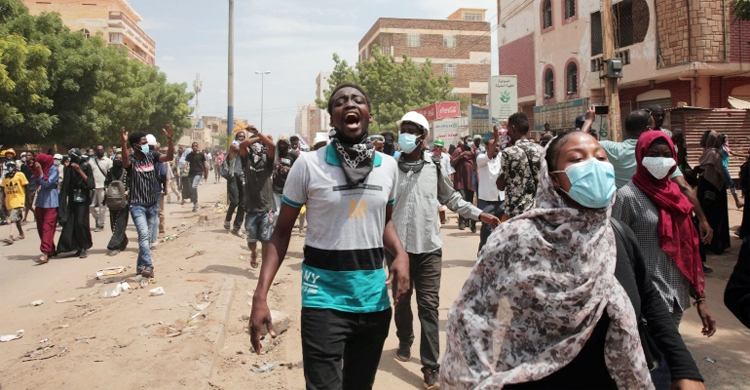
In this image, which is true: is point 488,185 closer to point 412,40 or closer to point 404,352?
point 404,352

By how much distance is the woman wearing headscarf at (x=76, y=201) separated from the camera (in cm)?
1028

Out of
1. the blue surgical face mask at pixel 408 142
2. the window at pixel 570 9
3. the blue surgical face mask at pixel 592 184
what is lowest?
the blue surgical face mask at pixel 592 184

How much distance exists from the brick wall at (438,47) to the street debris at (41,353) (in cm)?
5888

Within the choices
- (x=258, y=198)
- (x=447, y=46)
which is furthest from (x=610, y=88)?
(x=447, y=46)

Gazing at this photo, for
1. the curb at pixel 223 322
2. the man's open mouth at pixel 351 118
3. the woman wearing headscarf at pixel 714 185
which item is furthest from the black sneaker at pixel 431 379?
the woman wearing headscarf at pixel 714 185

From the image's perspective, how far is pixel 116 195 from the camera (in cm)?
913

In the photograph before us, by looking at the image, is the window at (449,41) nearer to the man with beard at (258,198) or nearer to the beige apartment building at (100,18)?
the beige apartment building at (100,18)

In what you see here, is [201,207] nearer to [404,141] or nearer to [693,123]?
[693,123]

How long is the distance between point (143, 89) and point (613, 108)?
34090mm

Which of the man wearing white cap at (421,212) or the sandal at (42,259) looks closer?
the man wearing white cap at (421,212)

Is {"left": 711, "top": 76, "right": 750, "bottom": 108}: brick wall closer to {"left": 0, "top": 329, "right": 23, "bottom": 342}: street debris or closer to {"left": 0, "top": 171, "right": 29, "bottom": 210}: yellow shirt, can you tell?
{"left": 0, "top": 171, "right": 29, "bottom": 210}: yellow shirt

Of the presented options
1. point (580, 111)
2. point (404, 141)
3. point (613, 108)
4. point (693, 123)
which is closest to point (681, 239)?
point (404, 141)

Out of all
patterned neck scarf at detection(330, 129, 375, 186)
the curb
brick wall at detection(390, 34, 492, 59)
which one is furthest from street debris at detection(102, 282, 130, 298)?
brick wall at detection(390, 34, 492, 59)

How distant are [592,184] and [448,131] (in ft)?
95.0
